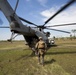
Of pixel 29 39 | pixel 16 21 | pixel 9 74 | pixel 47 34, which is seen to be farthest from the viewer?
pixel 47 34

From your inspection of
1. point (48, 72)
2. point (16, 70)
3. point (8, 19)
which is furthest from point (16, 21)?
point (48, 72)

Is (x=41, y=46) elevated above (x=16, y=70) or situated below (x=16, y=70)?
above

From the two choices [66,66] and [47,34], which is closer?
[66,66]

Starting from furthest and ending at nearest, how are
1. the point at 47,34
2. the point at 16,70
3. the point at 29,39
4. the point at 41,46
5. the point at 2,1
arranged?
1. the point at 47,34
2. the point at 29,39
3. the point at 2,1
4. the point at 41,46
5. the point at 16,70

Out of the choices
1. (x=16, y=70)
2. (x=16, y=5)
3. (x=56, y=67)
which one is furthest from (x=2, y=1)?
(x=56, y=67)

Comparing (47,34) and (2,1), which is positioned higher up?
(2,1)

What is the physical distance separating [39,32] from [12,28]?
19.7ft

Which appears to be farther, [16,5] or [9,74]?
[16,5]

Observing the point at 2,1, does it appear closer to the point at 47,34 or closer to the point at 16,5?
the point at 16,5

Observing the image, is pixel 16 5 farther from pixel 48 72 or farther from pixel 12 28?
pixel 48 72

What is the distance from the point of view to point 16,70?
1132cm

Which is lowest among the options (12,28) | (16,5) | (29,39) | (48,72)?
(48,72)

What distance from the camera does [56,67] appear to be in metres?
11.8

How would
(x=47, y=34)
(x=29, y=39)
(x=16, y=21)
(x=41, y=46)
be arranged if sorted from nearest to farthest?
1. (x=41, y=46)
2. (x=16, y=21)
3. (x=29, y=39)
4. (x=47, y=34)
